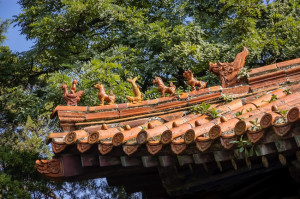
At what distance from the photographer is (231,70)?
4.92 meters

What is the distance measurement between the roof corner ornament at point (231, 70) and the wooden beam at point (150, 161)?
166 centimetres

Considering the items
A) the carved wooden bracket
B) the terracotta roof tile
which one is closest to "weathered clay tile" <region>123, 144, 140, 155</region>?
the terracotta roof tile

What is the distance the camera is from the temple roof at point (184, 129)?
2.99m

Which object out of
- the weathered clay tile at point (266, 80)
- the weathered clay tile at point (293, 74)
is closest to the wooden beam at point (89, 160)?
the weathered clay tile at point (266, 80)

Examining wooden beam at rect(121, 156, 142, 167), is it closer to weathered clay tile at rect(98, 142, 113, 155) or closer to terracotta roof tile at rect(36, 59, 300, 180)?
terracotta roof tile at rect(36, 59, 300, 180)

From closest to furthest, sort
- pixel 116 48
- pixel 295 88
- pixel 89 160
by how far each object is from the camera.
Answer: pixel 89 160 < pixel 295 88 < pixel 116 48

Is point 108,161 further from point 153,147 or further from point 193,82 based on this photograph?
point 193,82

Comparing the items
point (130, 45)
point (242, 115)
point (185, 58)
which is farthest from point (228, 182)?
point (130, 45)

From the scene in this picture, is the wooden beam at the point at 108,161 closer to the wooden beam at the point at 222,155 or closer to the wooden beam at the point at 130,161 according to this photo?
the wooden beam at the point at 130,161

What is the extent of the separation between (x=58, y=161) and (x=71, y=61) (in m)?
6.71

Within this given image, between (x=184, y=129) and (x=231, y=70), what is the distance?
1495mm

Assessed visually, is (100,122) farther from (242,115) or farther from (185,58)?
(185,58)

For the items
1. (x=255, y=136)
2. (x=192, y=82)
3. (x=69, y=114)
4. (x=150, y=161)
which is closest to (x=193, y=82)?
(x=192, y=82)

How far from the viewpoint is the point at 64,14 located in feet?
33.8
